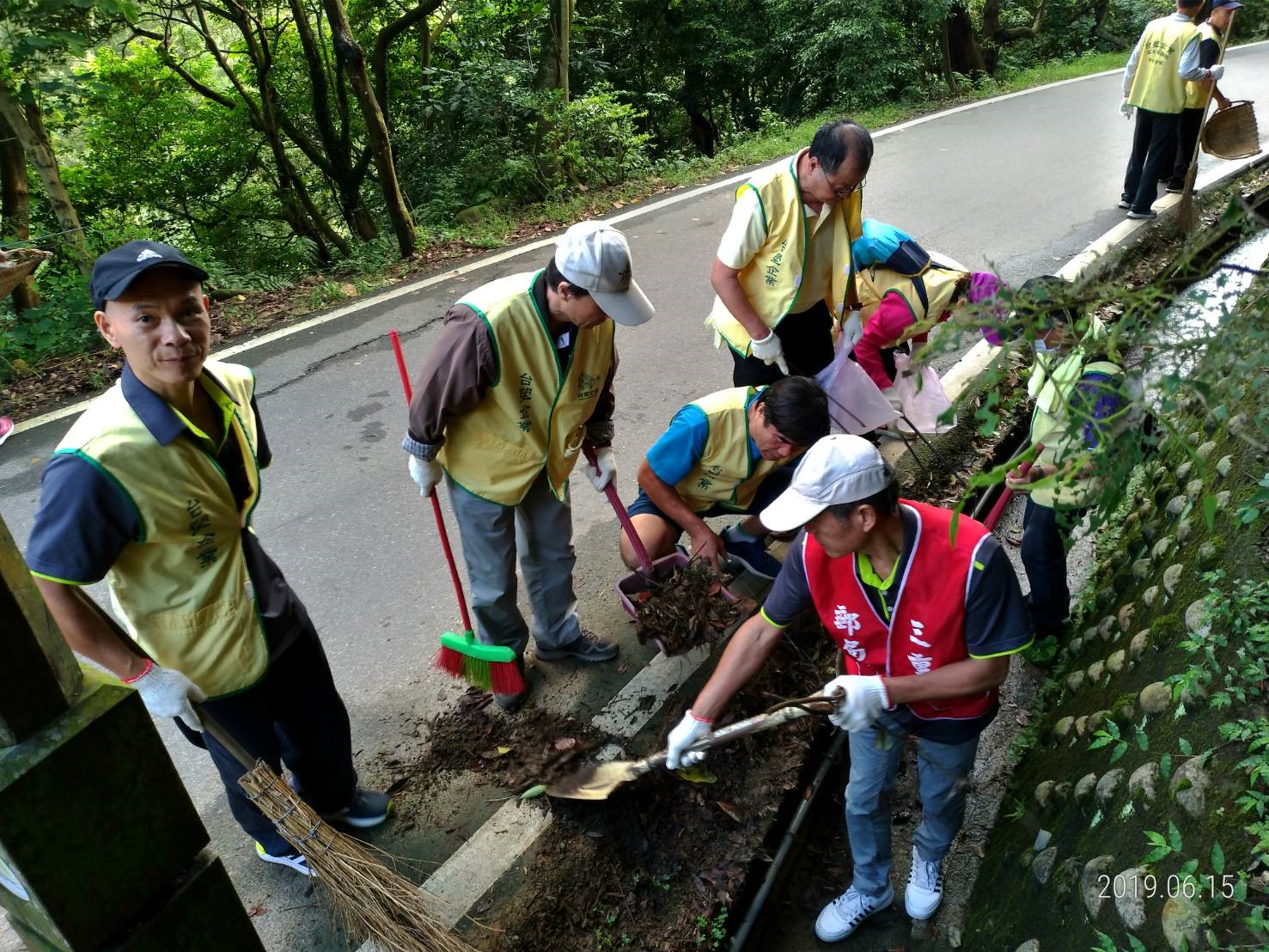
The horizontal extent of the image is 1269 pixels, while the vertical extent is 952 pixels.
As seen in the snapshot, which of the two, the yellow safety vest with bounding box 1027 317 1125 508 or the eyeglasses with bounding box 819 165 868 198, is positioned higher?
the eyeglasses with bounding box 819 165 868 198

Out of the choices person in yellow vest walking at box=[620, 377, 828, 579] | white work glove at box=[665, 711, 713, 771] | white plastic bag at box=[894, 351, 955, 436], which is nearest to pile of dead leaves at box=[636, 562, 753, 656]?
person in yellow vest walking at box=[620, 377, 828, 579]

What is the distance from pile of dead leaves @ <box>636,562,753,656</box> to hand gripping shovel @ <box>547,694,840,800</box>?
0.62 metres

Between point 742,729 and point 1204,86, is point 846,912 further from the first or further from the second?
point 1204,86

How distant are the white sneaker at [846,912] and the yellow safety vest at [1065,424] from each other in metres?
1.53

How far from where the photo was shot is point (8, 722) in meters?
1.21

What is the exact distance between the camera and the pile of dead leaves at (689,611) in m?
3.53

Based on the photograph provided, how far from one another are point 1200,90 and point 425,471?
25.7 ft

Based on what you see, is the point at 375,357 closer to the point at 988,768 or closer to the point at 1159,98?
the point at 988,768

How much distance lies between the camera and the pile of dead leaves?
353cm

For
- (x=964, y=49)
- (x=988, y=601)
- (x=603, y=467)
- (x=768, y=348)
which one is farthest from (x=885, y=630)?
(x=964, y=49)

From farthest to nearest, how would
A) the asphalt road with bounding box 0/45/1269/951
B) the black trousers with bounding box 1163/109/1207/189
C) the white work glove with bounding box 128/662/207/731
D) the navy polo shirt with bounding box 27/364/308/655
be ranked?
1. the black trousers with bounding box 1163/109/1207/189
2. the asphalt road with bounding box 0/45/1269/951
3. the white work glove with bounding box 128/662/207/731
4. the navy polo shirt with bounding box 27/364/308/655

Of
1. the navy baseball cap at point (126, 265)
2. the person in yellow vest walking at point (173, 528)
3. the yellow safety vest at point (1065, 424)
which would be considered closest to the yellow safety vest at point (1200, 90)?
the yellow safety vest at point (1065, 424)

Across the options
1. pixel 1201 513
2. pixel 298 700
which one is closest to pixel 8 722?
pixel 298 700

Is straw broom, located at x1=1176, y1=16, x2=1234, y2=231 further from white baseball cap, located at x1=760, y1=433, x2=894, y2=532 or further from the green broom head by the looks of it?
the green broom head
